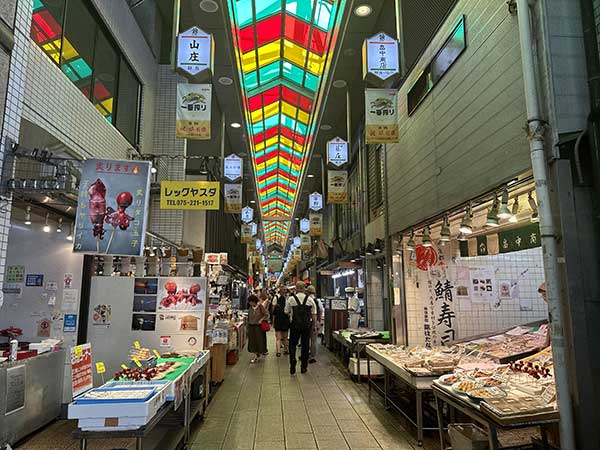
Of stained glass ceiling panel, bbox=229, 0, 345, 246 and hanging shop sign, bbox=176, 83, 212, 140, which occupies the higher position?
stained glass ceiling panel, bbox=229, 0, 345, 246

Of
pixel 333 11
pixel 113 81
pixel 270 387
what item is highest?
pixel 333 11

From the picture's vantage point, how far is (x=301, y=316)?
8711mm

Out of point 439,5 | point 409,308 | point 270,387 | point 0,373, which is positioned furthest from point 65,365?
point 439,5

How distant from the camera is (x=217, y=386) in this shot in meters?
7.36

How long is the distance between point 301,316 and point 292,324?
260 millimetres

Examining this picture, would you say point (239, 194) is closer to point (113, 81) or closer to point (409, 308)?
point (113, 81)

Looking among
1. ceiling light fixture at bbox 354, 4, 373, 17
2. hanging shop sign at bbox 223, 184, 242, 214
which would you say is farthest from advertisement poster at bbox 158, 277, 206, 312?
hanging shop sign at bbox 223, 184, 242, 214

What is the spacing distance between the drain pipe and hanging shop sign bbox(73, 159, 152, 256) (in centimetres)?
351

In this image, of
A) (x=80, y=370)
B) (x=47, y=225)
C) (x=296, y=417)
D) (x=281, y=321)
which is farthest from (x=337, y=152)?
(x=80, y=370)

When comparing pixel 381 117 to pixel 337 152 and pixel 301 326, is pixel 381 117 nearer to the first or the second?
pixel 337 152

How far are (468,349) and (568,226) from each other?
3.12 m

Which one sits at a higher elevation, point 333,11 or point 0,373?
point 333,11

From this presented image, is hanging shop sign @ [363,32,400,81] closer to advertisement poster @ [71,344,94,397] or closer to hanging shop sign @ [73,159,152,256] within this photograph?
hanging shop sign @ [73,159,152,256]

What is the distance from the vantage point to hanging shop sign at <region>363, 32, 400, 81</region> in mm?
5598
